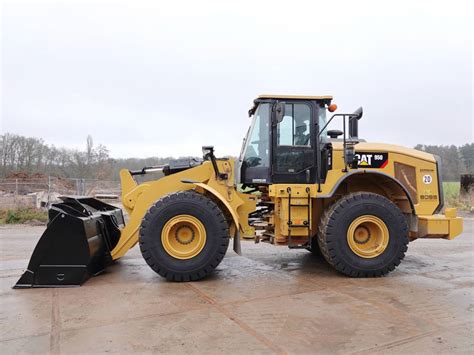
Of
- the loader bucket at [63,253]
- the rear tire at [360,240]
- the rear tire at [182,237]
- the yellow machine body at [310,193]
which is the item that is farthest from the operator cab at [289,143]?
the loader bucket at [63,253]

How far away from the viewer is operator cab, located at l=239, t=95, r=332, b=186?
5.36 meters

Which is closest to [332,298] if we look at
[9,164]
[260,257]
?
[260,257]

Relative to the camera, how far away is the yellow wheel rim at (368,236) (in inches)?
198

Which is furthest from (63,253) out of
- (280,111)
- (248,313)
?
(280,111)

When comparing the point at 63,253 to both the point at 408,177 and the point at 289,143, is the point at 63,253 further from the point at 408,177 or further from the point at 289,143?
the point at 408,177

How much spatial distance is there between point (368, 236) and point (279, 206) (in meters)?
Answer: 1.23

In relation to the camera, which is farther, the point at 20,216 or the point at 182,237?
the point at 20,216

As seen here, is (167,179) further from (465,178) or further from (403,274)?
(465,178)

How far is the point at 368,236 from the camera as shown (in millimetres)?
5168

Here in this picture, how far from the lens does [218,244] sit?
4.80 m

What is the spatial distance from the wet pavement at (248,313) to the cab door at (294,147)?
133cm

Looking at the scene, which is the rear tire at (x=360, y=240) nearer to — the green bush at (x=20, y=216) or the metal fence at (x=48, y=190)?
the metal fence at (x=48, y=190)

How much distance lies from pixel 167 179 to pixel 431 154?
380 cm

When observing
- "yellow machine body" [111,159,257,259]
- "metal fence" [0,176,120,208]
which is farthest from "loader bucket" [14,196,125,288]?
"metal fence" [0,176,120,208]
